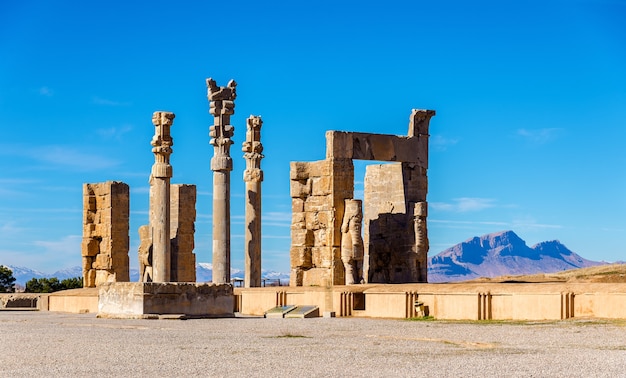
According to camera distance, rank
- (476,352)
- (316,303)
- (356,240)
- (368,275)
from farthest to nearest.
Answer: (368,275) → (356,240) → (316,303) → (476,352)

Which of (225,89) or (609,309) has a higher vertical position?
(225,89)

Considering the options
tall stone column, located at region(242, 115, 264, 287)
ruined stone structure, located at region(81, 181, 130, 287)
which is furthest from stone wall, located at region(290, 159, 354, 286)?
ruined stone structure, located at region(81, 181, 130, 287)

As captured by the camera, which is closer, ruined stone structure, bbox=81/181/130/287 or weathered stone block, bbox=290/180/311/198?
weathered stone block, bbox=290/180/311/198

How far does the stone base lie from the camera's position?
22156 millimetres

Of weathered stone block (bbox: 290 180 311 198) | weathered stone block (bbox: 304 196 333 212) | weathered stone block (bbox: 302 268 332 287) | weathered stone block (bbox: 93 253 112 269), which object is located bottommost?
weathered stone block (bbox: 302 268 332 287)

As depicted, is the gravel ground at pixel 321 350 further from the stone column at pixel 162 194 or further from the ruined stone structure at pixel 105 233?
the ruined stone structure at pixel 105 233

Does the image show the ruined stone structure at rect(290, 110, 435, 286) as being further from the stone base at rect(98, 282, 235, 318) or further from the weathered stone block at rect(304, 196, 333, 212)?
the stone base at rect(98, 282, 235, 318)

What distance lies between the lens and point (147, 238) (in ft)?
108

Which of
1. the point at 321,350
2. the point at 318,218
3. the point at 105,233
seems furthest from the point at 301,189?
the point at 321,350

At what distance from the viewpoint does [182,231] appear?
32781 millimetres

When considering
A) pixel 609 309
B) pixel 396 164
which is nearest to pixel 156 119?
pixel 396 164

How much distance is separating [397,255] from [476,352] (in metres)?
18.5

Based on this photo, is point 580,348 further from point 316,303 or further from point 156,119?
point 156,119

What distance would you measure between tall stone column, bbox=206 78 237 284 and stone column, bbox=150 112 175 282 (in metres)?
1.19
